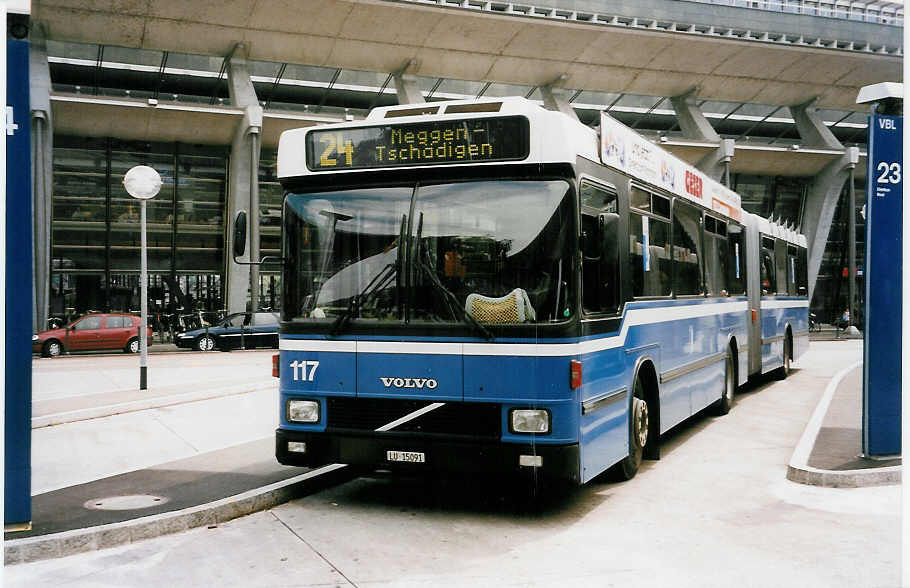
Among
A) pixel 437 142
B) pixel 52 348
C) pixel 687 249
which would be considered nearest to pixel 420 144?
pixel 437 142

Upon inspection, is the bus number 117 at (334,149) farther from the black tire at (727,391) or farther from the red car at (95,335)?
the red car at (95,335)

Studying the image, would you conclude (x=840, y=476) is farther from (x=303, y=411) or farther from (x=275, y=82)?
(x=275, y=82)

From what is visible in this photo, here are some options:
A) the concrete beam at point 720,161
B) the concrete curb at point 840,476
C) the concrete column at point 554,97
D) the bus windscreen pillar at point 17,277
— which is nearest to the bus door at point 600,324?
the concrete curb at point 840,476

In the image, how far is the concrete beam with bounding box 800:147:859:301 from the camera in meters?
48.2

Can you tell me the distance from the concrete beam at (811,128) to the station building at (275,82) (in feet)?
1.76

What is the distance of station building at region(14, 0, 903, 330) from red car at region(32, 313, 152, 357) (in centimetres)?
328

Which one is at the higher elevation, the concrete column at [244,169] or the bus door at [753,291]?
the concrete column at [244,169]

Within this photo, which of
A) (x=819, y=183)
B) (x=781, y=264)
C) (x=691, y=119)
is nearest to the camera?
(x=781, y=264)

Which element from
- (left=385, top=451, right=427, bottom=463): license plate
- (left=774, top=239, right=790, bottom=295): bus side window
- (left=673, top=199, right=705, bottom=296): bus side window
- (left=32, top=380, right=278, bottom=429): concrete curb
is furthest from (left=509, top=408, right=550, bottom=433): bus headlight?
(left=774, top=239, right=790, bottom=295): bus side window

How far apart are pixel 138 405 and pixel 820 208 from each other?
45.2 m

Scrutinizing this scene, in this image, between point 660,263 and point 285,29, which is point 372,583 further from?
point 285,29

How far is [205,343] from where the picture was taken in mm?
31875

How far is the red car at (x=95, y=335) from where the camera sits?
29.1 m

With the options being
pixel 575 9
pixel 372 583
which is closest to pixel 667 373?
pixel 372 583
